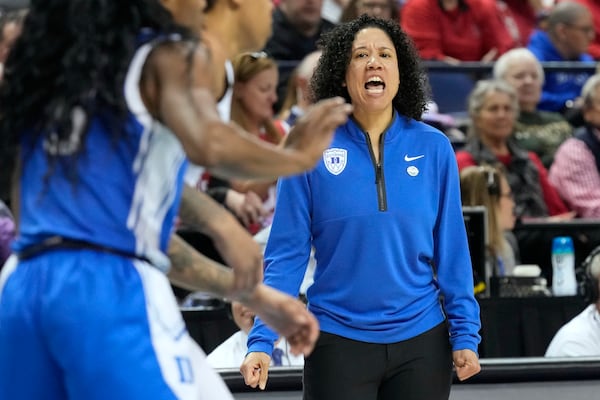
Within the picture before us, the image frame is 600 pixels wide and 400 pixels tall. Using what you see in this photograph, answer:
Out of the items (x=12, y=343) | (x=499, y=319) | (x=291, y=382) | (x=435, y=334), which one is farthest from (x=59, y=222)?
(x=499, y=319)

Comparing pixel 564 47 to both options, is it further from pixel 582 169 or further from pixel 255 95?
pixel 255 95

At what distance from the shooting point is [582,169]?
24.4 feet

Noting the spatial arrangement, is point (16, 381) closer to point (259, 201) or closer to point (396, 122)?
point (396, 122)

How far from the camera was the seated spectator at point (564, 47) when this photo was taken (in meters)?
8.67

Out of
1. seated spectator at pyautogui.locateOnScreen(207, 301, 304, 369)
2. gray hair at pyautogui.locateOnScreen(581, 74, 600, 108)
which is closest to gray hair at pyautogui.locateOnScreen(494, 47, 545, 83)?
gray hair at pyautogui.locateOnScreen(581, 74, 600, 108)

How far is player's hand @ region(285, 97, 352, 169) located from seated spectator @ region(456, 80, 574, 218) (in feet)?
15.1

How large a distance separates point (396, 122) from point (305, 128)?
136 centimetres

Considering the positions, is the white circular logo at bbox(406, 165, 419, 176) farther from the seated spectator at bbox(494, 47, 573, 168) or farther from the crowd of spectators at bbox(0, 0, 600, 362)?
the seated spectator at bbox(494, 47, 573, 168)

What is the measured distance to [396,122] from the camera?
3.89 metres

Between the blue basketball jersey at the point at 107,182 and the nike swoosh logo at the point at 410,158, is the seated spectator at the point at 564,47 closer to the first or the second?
the nike swoosh logo at the point at 410,158

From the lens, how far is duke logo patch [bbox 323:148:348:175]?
12.3 feet

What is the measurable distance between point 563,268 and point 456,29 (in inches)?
127

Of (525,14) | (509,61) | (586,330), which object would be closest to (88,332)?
(586,330)

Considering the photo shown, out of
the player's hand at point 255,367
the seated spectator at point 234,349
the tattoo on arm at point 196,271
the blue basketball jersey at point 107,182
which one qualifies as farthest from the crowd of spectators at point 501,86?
the blue basketball jersey at point 107,182
